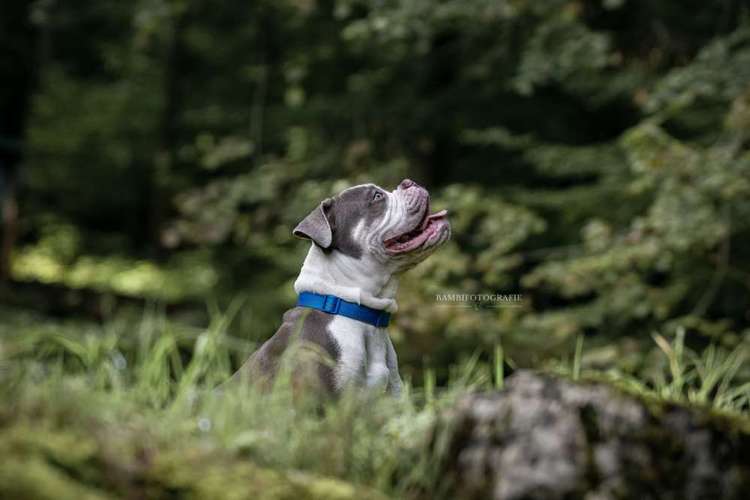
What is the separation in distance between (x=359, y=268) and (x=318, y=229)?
23cm

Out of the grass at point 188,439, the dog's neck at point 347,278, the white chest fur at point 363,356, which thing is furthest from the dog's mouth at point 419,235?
the grass at point 188,439

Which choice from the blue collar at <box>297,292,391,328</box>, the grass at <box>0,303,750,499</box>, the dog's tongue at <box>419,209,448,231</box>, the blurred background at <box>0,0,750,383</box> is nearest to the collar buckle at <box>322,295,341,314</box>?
the blue collar at <box>297,292,391,328</box>

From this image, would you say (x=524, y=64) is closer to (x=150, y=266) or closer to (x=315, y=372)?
(x=315, y=372)

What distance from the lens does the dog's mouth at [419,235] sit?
13.6 feet

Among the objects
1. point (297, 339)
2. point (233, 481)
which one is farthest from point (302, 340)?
point (233, 481)

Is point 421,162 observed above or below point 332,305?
above

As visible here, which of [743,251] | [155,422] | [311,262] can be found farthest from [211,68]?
[155,422]

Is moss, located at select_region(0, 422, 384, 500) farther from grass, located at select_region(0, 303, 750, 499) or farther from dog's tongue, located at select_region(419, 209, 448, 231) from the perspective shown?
dog's tongue, located at select_region(419, 209, 448, 231)

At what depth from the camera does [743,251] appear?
1037 centimetres

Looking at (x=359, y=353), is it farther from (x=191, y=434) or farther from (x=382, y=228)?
(x=191, y=434)

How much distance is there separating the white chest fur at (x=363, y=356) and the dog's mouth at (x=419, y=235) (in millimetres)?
340

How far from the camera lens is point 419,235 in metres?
4.20

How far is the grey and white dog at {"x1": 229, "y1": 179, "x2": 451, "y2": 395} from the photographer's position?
12.9 feet

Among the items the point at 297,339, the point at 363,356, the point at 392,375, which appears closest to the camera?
the point at 297,339
